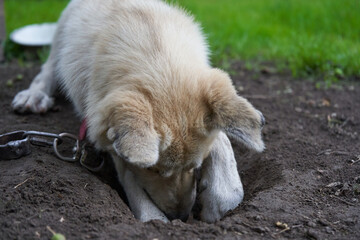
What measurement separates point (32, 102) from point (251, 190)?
7.94 feet

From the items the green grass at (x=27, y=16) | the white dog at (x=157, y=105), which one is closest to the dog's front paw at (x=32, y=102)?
the white dog at (x=157, y=105)

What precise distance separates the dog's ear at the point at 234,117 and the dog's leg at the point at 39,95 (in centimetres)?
232

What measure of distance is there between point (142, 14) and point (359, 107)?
269cm

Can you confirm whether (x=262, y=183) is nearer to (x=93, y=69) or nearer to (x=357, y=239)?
(x=357, y=239)

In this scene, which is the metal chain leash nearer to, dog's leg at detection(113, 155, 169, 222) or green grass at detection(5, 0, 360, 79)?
dog's leg at detection(113, 155, 169, 222)

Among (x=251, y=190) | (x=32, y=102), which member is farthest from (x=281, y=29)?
(x=251, y=190)

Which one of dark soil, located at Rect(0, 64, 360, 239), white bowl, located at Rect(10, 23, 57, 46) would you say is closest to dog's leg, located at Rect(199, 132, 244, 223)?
dark soil, located at Rect(0, 64, 360, 239)

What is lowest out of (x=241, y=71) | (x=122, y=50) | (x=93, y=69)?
(x=241, y=71)

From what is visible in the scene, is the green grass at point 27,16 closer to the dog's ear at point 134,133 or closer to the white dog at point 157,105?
the white dog at point 157,105

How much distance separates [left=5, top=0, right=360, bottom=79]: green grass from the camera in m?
6.18

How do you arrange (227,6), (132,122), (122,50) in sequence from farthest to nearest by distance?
(227,6), (122,50), (132,122)

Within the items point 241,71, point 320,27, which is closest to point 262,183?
point 241,71

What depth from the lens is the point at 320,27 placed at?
8.18m

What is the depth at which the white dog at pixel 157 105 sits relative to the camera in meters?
2.81
